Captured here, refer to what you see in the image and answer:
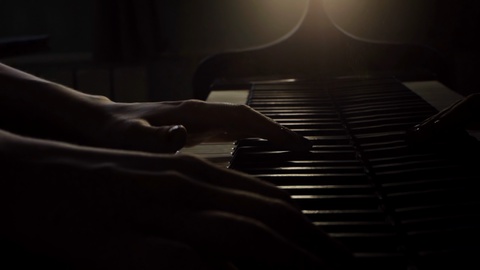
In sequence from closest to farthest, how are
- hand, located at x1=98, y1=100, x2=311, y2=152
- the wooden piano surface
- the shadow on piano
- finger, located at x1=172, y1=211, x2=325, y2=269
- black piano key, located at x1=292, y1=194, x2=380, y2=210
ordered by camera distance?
1. finger, located at x1=172, y1=211, x2=325, y2=269
2. black piano key, located at x1=292, y1=194, x2=380, y2=210
3. hand, located at x1=98, y1=100, x2=311, y2=152
4. the wooden piano surface
5. the shadow on piano

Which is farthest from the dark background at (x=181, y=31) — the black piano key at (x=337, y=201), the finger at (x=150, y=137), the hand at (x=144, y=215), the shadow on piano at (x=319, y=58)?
the hand at (x=144, y=215)

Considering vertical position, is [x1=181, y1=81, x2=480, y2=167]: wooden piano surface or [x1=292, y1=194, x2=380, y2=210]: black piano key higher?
[x1=181, y1=81, x2=480, y2=167]: wooden piano surface

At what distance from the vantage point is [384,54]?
182 centimetres

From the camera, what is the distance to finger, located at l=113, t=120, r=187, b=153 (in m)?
0.75

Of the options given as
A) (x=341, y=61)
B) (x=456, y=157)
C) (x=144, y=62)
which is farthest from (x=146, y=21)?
(x=456, y=157)

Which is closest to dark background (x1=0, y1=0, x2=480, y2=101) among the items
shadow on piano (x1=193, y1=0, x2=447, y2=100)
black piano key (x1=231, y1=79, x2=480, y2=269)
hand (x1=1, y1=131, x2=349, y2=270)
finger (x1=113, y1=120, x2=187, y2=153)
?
shadow on piano (x1=193, y1=0, x2=447, y2=100)

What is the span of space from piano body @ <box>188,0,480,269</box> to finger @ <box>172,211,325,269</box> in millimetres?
79

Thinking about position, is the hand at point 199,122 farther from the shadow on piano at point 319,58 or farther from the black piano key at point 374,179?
the shadow on piano at point 319,58

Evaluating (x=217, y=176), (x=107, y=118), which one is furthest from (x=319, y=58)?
(x=217, y=176)

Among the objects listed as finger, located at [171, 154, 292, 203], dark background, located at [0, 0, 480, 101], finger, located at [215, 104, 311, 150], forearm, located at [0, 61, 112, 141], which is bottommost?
finger, located at [171, 154, 292, 203]

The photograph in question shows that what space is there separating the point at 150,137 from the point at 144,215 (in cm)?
33

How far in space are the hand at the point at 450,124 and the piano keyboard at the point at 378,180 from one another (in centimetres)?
2

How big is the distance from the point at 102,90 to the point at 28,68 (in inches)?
14.3

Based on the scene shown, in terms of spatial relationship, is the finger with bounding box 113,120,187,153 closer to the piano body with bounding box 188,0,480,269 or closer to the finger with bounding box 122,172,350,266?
the piano body with bounding box 188,0,480,269
